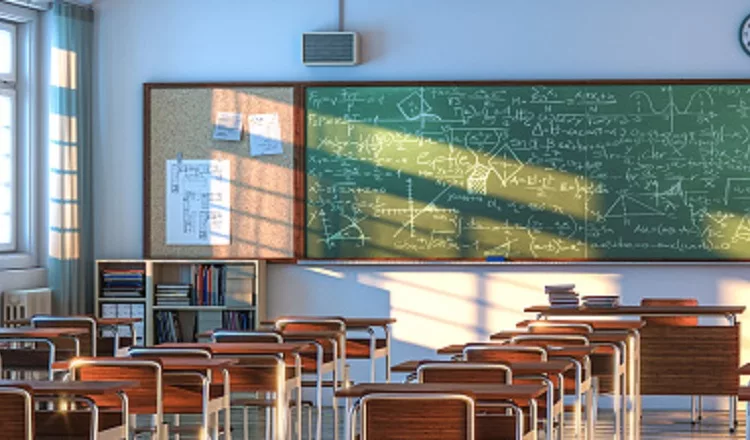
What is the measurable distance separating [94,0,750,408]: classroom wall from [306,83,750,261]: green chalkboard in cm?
15

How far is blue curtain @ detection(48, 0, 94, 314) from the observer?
11.4 metres

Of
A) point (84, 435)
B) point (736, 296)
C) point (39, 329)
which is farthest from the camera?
point (736, 296)

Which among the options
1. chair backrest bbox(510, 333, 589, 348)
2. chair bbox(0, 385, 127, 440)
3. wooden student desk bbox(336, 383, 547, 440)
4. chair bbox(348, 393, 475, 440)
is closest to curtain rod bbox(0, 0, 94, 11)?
chair backrest bbox(510, 333, 589, 348)

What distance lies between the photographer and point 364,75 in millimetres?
11469

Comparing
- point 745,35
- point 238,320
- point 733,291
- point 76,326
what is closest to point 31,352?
point 76,326

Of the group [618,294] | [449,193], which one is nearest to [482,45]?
[449,193]

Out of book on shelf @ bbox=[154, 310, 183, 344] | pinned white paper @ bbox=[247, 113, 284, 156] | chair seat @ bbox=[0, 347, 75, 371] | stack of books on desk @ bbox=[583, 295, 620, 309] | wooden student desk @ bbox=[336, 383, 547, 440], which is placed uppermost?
pinned white paper @ bbox=[247, 113, 284, 156]

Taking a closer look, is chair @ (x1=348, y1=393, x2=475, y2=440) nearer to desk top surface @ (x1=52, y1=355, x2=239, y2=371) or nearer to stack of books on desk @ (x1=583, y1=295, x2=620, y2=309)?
desk top surface @ (x1=52, y1=355, x2=239, y2=371)

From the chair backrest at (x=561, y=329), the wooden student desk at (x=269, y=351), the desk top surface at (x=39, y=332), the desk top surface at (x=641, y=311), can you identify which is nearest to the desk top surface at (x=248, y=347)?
the wooden student desk at (x=269, y=351)

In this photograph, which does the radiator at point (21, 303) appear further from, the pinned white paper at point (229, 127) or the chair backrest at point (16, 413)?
the chair backrest at point (16, 413)

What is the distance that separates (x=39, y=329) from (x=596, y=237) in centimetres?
458

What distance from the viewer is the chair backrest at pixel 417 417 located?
15.4 feet

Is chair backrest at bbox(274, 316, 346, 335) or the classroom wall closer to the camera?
chair backrest at bbox(274, 316, 346, 335)

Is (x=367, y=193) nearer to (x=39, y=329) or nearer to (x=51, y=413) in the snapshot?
(x=39, y=329)
